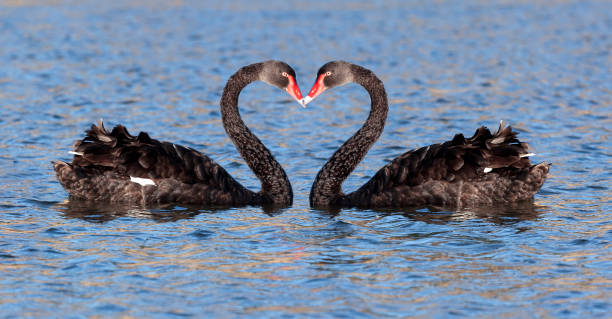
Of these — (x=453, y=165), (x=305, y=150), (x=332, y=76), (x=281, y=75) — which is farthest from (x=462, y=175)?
(x=305, y=150)

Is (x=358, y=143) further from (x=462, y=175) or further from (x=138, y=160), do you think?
(x=138, y=160)

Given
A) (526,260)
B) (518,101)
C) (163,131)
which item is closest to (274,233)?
(526,260)

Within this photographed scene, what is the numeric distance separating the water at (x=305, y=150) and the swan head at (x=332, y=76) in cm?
130

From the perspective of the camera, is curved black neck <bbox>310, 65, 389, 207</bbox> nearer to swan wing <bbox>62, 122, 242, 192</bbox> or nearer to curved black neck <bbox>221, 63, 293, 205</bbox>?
curved black neck <bbox>221, 63, 293, 205</bbox>

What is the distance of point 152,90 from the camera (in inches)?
750

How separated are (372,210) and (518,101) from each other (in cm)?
794

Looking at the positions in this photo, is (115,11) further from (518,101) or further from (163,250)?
(163,250)

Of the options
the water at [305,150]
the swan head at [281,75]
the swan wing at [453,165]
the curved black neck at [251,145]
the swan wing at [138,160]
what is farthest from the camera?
the swan head at [281,75]

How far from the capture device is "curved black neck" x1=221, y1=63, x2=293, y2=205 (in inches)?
441

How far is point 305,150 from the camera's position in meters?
14.2

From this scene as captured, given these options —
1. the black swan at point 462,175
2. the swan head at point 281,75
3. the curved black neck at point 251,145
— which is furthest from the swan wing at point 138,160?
the black swan at point 462,175

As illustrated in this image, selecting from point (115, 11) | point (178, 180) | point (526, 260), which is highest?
point (115, 11)

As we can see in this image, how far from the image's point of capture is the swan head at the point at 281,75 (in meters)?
11.4

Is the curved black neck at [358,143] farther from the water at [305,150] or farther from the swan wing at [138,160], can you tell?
the swan wing at [138,160]
